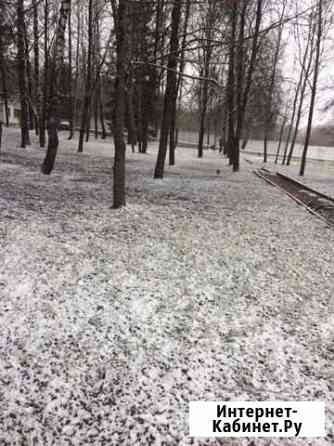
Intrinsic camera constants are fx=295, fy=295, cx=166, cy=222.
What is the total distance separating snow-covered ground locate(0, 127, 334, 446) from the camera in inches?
103

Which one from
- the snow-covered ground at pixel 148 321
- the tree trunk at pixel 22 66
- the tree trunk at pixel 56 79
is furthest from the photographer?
the tree trunk at pixel 22 66

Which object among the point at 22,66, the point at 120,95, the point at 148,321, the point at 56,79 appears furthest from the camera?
the point at 22,66

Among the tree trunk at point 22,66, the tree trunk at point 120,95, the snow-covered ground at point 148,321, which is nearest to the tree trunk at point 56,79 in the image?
the tree trunk at point 22,66

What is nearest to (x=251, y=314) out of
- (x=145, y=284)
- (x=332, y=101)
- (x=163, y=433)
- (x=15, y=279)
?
(x=145, y=284)

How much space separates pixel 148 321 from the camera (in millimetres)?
3678

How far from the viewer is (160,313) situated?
3848mm

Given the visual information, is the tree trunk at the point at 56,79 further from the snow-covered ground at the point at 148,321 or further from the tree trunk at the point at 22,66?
the snow-covered ground at the point at 148,321

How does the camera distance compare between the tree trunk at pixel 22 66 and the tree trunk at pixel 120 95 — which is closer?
the tree trunk at pixel 120 95

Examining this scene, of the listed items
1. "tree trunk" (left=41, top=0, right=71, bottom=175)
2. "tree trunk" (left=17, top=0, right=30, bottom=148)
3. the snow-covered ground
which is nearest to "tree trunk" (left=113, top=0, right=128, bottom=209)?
the snow-covered ground

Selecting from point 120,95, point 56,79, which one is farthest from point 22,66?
point 120,95

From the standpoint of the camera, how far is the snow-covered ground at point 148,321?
262cm

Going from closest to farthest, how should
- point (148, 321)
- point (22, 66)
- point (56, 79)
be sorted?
point (148, 321) < point (56, 79) < point (22, 66)

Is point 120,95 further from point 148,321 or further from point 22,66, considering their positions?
point 22,66

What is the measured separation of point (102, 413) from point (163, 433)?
56cm
